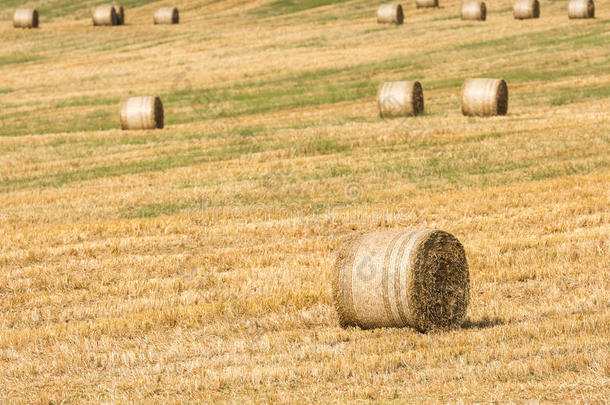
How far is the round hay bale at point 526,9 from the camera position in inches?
1772

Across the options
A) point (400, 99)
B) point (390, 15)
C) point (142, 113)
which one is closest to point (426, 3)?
point (390, 15)

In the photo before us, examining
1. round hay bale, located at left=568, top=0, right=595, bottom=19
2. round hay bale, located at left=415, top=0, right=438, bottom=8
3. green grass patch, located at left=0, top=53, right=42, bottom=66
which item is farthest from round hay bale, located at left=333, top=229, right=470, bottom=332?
round hay bale, located at left=415, top=0, right=438, bottom=8

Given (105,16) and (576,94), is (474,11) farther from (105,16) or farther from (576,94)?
(105,16)

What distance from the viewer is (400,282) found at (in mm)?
9570

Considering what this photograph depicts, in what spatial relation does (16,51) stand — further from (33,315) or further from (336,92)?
(33,315)

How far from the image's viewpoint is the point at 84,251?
14.3 meters

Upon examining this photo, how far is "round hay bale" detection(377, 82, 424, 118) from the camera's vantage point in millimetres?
26094

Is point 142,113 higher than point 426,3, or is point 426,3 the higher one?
point 426,3

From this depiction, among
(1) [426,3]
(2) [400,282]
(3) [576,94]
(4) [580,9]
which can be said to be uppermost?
(1) [426,3]

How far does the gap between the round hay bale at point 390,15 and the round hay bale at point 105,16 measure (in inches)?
618

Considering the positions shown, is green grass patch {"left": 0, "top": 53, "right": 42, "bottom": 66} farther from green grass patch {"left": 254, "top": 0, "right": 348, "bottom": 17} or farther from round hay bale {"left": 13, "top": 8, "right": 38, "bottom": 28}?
green grass patch {"left": 254, "top": 0, "right": 348, "bottom": 17}

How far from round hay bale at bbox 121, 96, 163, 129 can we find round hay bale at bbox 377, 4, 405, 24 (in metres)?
22.2

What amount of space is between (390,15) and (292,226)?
111 feet

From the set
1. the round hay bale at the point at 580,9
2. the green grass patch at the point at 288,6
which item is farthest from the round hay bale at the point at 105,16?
the round hay bale at the point at 580,9
